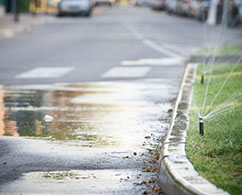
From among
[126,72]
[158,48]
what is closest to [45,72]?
[126,72]

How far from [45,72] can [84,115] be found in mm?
6053

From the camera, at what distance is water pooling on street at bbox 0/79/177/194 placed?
610cm

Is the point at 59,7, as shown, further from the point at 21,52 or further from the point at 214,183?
the point at 214,183

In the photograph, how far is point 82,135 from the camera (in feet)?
26.8

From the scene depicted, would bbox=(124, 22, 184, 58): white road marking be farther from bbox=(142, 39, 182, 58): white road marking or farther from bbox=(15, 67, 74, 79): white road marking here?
bbox=(15, 67, 74, 79): white road marking

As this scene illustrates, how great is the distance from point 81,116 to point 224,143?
3464 mm

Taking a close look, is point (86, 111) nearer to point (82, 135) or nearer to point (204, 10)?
point (82, 135)

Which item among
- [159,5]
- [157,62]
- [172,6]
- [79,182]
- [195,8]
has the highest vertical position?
[79,182]

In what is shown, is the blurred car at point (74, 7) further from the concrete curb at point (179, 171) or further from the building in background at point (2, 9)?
the concrete curb at point (179, 171)

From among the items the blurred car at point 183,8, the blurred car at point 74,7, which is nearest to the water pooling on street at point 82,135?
the blurred car at point 74,7

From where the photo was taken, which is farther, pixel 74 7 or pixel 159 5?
pixel 159 5

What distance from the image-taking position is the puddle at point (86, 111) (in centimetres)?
830

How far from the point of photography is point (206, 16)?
4144 cm

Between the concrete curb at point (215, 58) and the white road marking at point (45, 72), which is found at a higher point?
the concrete curb at point (215, 58)
